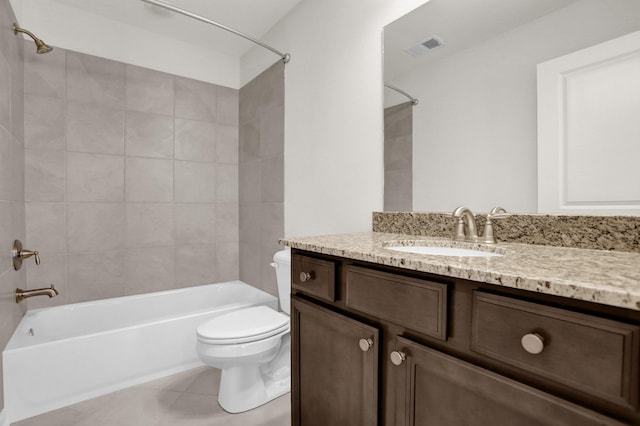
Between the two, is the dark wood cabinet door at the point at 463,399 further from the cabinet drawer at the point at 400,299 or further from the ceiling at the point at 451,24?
Answer: the ceiling at the point at 451,24

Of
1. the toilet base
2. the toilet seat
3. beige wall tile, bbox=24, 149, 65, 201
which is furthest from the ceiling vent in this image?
beige wall tile, bbox=24, 149, 65, 201

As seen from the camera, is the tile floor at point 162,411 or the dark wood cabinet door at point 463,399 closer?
the dark wood cabinet door at point 463,399

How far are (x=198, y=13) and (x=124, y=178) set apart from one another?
1335 millimetres

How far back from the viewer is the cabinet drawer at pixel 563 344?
455mm

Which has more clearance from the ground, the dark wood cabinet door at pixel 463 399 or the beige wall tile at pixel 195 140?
the beige wall tile at pixel 195 140

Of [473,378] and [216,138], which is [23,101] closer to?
[216,138]

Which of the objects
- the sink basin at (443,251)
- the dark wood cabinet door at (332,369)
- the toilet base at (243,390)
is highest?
the sink basin at (443,251)

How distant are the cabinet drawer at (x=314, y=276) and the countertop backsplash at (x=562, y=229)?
21.4 inches

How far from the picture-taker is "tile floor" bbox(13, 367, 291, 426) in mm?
1550

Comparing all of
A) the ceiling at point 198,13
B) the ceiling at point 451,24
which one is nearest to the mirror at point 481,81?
the ceiling at point 451,24

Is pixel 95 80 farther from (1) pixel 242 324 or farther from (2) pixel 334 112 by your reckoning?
(1) pixel 242 324

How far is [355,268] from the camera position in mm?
900

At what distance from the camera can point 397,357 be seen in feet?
2.55

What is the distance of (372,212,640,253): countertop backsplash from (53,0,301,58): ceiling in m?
1.82
